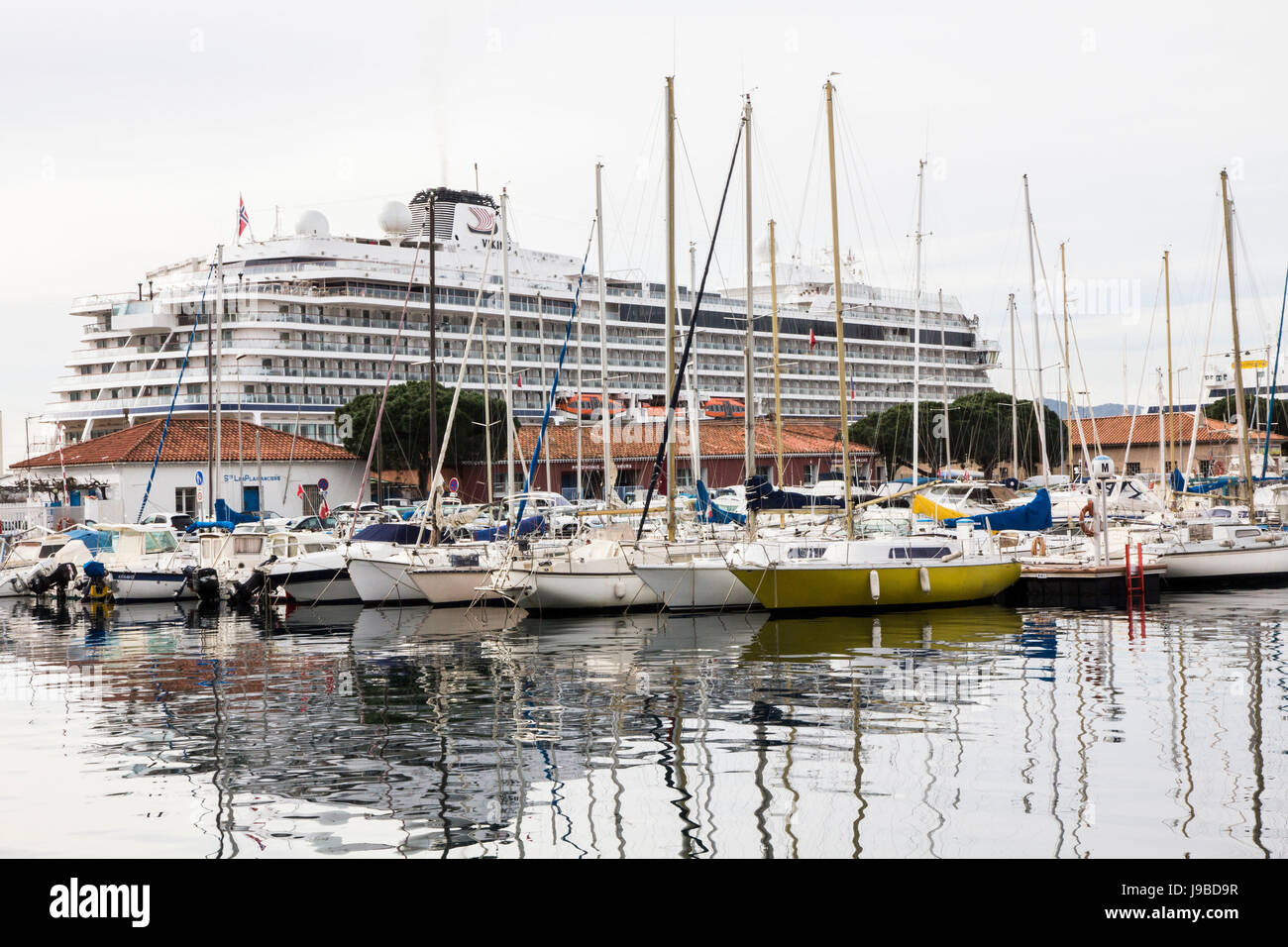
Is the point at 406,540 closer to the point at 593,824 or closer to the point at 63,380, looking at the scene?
the point at 593,824

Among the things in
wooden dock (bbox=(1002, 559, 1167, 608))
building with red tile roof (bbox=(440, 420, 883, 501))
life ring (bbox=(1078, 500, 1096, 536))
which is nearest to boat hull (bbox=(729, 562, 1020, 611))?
wooden dock (bbox=(1002, 559, 1167, 608))

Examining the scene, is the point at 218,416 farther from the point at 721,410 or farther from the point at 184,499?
the point at 721,410

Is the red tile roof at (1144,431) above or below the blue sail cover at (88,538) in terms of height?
above

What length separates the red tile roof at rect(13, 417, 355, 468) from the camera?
190ft

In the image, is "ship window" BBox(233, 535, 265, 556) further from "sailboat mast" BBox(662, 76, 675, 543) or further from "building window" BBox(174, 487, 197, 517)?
"building window" BBox(174, 487, 197, 517)

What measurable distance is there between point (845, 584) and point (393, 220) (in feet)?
218

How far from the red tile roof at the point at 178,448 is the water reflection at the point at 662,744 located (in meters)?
33.8

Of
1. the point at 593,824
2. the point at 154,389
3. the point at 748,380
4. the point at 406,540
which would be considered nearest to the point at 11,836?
the point at 593,824

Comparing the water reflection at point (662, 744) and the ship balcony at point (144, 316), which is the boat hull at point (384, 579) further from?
the ship balcony at point (144, 316)

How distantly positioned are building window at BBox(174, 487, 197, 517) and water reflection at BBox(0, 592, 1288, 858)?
33822 millimetres

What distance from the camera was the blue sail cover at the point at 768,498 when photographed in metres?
29.5

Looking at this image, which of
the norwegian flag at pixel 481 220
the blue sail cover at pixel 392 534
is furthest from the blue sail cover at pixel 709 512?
the norwegian flag at pixel 481 220

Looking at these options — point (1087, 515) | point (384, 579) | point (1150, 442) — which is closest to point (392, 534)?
point (384, 579)
